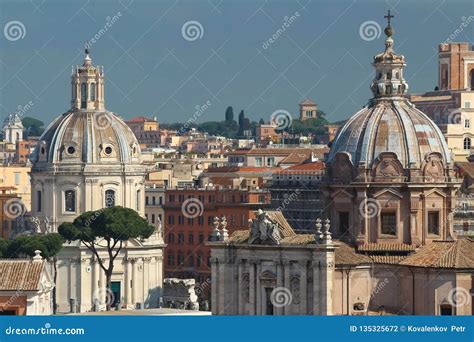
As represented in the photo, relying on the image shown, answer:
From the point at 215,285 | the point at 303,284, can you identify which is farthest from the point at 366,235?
the point at 215,285

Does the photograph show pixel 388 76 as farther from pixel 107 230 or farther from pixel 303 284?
pixel 107 230

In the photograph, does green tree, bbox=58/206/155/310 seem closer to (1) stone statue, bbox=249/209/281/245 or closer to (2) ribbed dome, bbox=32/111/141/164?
(2) ribbed dome, bbox=32/111/141/164

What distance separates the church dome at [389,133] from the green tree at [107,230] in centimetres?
2959

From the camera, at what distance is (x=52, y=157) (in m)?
92.2

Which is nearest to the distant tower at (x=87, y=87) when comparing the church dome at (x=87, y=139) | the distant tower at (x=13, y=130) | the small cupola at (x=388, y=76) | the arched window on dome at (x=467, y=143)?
the church dome at (x=87, y=139)

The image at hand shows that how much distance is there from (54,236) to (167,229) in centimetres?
1092

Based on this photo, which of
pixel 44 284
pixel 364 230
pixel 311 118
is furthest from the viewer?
pixel 311 118

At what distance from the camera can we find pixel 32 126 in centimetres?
16062

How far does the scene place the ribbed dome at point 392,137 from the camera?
5572cm

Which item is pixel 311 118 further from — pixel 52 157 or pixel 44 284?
pixel 44 284

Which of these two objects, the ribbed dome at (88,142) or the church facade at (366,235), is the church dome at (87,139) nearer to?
the ribbed dome at (88,142)

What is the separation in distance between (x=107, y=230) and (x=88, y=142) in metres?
6.93

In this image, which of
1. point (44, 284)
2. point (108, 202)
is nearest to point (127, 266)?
point (108, 202)

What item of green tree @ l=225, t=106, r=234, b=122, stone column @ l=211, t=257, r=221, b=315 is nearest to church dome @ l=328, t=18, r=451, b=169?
stone column @ l=211, t=257, r=221, b=315
